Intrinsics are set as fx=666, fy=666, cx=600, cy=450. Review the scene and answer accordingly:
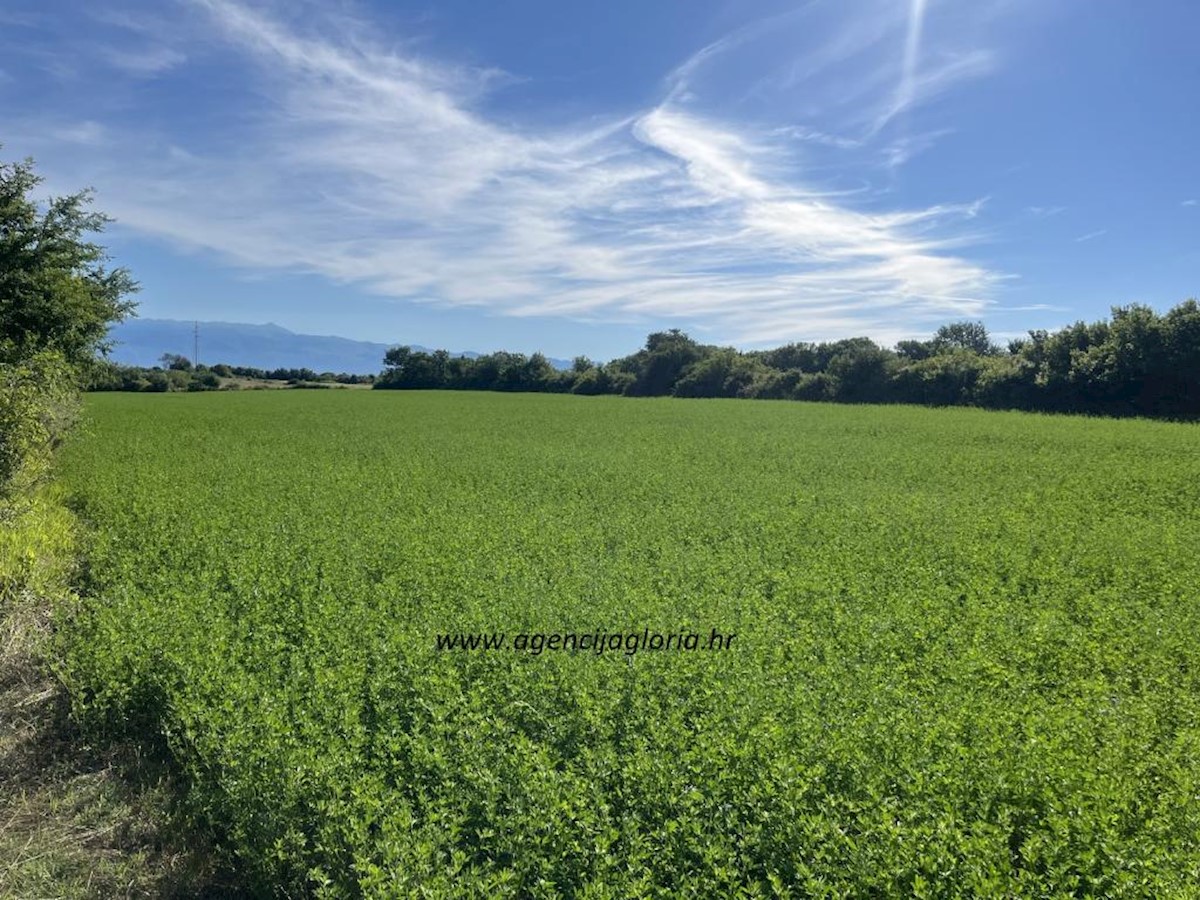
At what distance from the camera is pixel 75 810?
5.47 meters

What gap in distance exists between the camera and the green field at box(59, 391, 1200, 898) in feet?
12.6

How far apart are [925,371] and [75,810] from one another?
63.8 metres

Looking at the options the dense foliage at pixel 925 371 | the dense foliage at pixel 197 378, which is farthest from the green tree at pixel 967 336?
the dense foliage at pixel 197 378

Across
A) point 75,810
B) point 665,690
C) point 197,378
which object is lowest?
point 75,810

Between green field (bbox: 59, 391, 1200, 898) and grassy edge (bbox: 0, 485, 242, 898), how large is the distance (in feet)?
0.87

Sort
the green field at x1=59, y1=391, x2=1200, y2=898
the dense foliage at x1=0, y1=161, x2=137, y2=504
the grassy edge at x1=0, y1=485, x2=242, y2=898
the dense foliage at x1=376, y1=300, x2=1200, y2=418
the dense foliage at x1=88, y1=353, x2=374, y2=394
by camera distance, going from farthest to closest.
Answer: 1. the dense foliage at x1=88, y1=353, x2=374, y2=394
2. the dense foliage at x1=376, y1=300, x2=1200, y2=418
3. the dense foliage at x1=0, y1=161, x2=137, y2=504
4. the grassy edge at x1=0, y1=485, x2=242, y2=898
5. the green field at x1=59, y1=391, x2=1200, y2=898

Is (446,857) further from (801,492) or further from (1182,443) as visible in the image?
(1182,443)

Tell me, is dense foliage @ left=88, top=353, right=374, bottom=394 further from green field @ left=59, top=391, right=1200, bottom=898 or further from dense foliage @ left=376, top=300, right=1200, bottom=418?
green field @ left=59, top=391, right=1200, bottom=898

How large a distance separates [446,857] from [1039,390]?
56.6 m

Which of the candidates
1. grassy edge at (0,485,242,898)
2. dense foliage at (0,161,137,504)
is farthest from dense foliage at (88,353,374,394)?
grassy edge at (0,485,242,898)

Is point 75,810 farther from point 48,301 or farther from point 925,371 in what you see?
point 925,371

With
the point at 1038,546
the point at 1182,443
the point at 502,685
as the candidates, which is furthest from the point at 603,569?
the point at 1182,443

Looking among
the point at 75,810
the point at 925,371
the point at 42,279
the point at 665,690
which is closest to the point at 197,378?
the point at 42,279

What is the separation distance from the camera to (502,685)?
5.83 m
